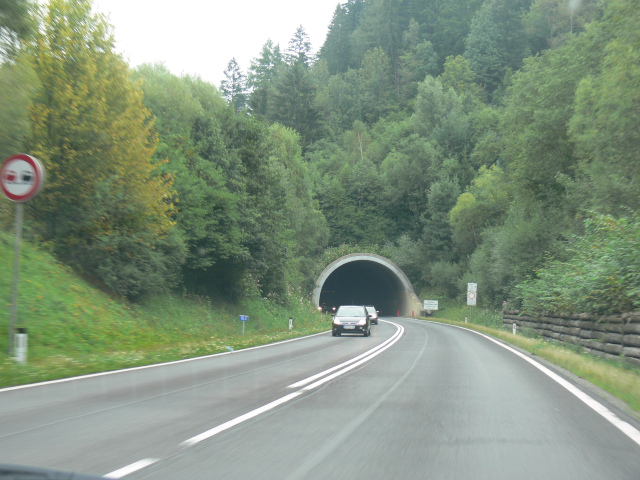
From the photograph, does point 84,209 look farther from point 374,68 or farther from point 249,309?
point 374,68

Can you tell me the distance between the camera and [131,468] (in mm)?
4668

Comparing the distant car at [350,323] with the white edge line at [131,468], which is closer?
the white edge line at [131,468]

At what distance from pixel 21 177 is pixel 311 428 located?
7253 millimetres

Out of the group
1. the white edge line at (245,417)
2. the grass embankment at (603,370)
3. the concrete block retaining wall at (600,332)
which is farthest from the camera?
the concrete block retaining wall at (600,332)

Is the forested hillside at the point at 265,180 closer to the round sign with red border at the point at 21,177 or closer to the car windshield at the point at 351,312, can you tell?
the round sign with red border at the point at 21,177

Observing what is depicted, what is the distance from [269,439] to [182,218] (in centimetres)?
2314

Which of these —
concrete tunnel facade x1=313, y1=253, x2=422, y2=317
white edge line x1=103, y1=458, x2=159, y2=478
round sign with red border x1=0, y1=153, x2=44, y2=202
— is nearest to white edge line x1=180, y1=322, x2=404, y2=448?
white edge line x1=103, y1=458, x2=159, y2=478

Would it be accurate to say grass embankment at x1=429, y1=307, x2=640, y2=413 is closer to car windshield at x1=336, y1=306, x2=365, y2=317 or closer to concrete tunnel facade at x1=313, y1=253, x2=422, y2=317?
car windshield at x1=336, y1=306, x2=365, y2=317

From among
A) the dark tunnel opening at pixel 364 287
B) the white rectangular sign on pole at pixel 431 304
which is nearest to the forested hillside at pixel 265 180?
the dark tunnel opening at pixel 364 287

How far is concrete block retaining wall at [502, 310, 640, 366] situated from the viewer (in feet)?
44.7

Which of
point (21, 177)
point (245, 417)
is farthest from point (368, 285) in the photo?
point (245, 417)

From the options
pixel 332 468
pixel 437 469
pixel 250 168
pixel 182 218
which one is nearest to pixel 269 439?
pixel 332 468

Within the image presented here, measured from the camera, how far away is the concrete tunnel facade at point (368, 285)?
65438mm

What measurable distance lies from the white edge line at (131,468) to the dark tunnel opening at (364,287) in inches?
2512
